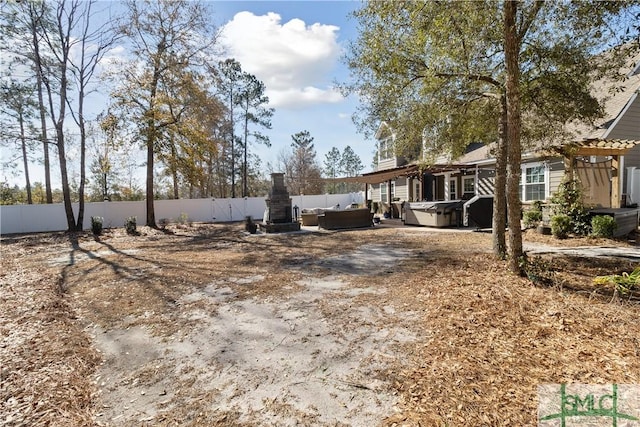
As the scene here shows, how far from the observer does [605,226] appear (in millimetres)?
7746

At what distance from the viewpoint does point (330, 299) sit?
453cm

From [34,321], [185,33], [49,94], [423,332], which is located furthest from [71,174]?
[423,332]

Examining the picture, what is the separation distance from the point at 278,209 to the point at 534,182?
32.0 feet

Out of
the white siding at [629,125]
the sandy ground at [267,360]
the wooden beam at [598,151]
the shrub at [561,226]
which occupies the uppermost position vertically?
the white siding at [629,125]

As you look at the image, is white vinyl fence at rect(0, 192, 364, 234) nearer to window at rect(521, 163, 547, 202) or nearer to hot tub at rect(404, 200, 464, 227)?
hot tub at rect(404, 200, 464, 227)

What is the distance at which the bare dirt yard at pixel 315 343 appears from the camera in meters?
2.26

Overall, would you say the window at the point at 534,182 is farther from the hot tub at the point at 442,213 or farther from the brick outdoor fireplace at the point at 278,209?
the brick outdoor fireplace at the point at 278,209

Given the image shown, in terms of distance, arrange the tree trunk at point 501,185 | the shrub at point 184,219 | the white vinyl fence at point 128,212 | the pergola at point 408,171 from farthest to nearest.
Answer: the shrub at point 184,219 → the white vinyl fence at point 128,212 → the pergola at point 408,171 → the tree trunk at point 501,185

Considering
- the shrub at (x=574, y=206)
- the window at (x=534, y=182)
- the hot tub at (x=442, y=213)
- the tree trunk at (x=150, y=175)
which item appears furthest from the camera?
the tree trunk at (x=150, y=175)

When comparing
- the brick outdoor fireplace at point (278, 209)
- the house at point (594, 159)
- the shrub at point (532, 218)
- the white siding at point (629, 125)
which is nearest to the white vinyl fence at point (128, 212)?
the brick outdoor fireplace at point (278, 209)

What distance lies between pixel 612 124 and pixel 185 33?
17.0 m

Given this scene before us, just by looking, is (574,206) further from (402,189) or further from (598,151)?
(402,189)

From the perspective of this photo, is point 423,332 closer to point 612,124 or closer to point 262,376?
point 262,376

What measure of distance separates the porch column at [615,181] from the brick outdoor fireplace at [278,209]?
10.6 metres
